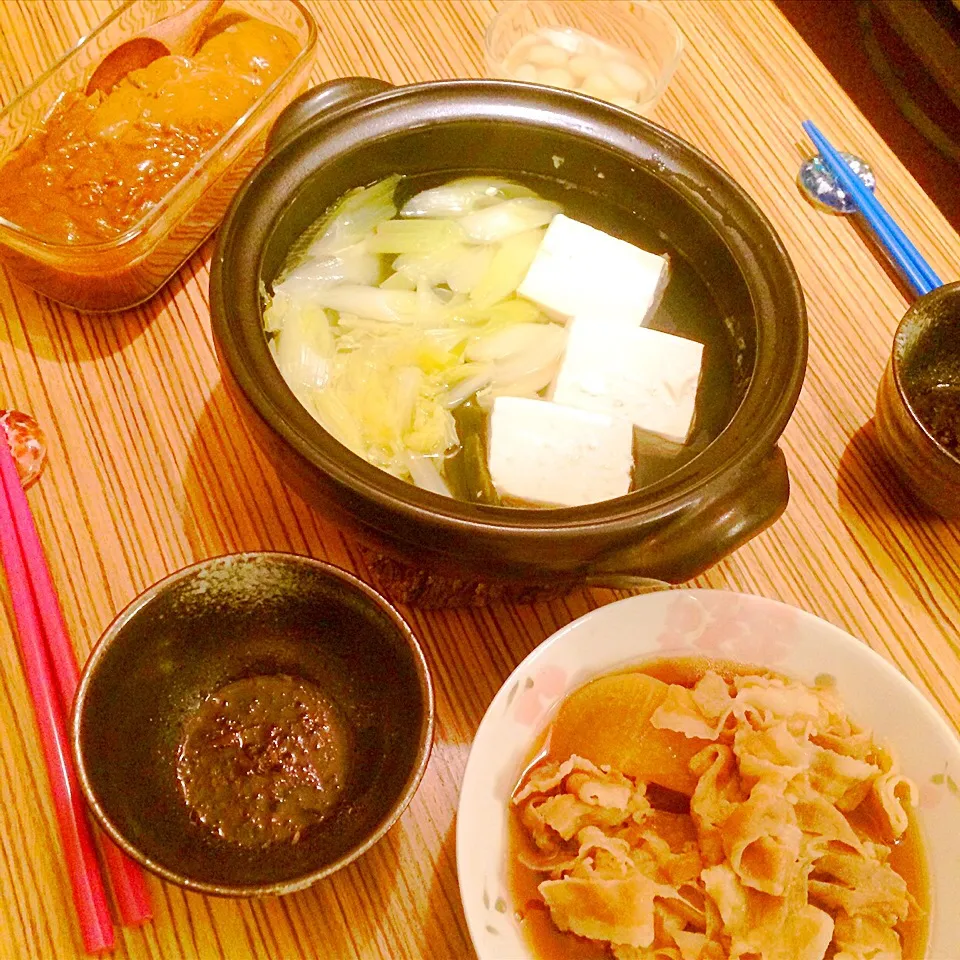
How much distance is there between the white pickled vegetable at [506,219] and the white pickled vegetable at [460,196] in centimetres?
1

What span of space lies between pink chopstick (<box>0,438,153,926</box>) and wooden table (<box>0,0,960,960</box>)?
0.04m

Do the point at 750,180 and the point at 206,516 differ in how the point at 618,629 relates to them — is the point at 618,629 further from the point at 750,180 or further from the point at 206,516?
the point at 750,180

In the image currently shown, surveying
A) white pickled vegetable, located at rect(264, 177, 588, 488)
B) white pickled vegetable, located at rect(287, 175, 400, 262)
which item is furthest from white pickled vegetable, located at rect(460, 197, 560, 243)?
white pickled vegetable, located at rect(287, 175, 400, 262)

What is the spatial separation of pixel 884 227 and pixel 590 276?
2.43ft

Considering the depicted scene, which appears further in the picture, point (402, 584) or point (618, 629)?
point (402, 584)

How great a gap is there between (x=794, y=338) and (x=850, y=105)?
1.15 m

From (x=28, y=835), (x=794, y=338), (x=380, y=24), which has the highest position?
(x=794, y=338)

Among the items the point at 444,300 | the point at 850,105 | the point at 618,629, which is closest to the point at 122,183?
the point at 444,300

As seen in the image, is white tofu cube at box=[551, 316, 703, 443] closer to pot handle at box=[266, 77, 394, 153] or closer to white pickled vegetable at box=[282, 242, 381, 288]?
white pickled vegetable at box=[282, 242, 381, 288]

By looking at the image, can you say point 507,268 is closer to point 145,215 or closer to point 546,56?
point 145,215

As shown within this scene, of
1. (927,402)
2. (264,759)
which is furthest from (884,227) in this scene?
(264,759)

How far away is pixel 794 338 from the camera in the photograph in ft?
3.49

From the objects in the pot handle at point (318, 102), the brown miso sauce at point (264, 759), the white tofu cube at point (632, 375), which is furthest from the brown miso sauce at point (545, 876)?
the pot handle at point (318, 102)

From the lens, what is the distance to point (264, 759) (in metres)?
1.00
